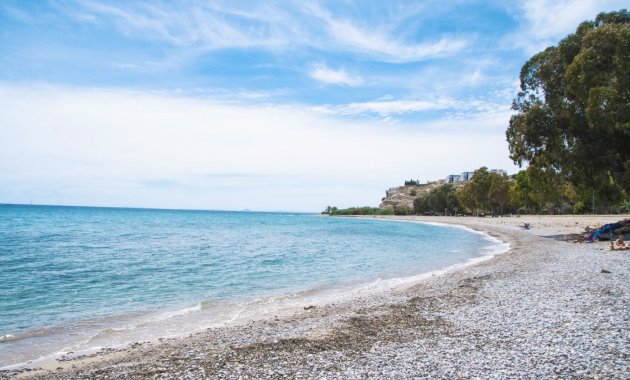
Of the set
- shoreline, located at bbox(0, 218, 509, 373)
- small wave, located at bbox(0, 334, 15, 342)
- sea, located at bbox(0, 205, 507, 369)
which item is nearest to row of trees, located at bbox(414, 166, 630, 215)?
sea, located at bbox(0, 205, 507, 369)

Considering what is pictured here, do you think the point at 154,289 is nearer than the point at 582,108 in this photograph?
Yes

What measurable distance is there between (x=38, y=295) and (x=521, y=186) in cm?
9816

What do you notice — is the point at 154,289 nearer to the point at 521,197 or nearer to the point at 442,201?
the point at 521,197

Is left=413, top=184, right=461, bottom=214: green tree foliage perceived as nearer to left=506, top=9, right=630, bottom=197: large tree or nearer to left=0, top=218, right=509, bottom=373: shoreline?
left=506, top=9, right=630, bottom=197: large tree

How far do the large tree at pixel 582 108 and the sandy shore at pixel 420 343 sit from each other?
15736mm

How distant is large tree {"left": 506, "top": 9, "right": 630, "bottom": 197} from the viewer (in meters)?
24.7

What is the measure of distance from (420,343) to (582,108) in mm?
29204

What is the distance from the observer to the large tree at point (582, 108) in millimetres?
24719

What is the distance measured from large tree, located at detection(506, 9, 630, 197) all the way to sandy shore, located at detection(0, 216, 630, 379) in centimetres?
1574

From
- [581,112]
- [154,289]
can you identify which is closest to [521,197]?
[581,112]

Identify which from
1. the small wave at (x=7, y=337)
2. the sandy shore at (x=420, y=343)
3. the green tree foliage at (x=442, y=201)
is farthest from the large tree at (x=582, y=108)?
the green tree foliage at (x=442, y=201)

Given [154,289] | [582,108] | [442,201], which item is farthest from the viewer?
[442,201]

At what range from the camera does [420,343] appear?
8258 millimetres

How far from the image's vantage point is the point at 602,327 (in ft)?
27.2
